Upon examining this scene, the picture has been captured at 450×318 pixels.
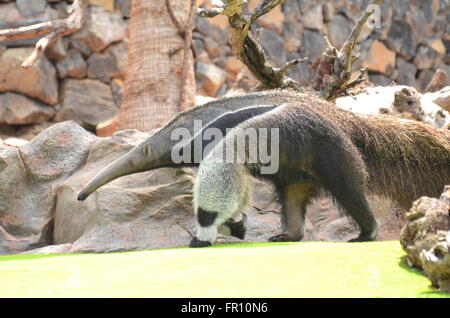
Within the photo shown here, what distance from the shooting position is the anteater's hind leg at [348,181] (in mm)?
6055

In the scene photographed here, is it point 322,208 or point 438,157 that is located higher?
point 438,157

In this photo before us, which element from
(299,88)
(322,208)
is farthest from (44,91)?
(322,208)

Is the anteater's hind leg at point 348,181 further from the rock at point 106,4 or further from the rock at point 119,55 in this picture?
the rock at point 106,4

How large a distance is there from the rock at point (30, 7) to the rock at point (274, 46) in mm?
6352

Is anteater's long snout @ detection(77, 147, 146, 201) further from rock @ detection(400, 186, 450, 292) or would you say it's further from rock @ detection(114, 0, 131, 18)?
rock @ detection(114, 0, 131, 18)

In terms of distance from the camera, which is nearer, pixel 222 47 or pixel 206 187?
pixel 206 187

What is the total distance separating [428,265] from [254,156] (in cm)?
283

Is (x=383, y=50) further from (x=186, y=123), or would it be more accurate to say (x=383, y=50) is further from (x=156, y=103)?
(x=186, y=123)

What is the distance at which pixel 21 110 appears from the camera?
1617 centimetres

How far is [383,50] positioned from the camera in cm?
2211

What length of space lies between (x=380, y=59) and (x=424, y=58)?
218 cm

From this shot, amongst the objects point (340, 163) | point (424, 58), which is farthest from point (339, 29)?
point (340, 163)

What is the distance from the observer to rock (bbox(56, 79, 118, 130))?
1688cm

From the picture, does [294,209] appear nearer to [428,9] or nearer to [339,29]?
[339,29]
